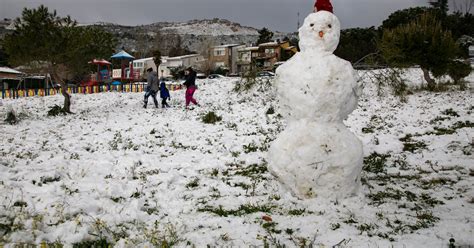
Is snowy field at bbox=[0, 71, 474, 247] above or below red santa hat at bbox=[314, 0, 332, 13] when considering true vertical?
below

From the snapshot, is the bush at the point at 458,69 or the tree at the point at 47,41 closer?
the tree at the point at 47,41

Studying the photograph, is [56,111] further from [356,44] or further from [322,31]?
[356,44]

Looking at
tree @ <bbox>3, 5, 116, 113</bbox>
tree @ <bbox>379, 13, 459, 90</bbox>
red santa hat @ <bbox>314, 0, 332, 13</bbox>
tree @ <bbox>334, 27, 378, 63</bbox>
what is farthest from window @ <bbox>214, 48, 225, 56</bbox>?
red santa hat @ <bbox>314, 0, 332, 13</bbox>

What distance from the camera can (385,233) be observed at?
369 centimetres

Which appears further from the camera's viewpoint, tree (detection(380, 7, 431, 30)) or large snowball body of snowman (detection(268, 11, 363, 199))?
tree (detection(380, 7, 431, 30))

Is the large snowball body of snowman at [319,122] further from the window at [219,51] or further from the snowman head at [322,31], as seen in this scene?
the window at [219,51]

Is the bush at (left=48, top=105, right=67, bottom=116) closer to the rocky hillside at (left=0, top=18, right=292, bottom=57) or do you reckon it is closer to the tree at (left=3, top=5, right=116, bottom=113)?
the tree at (left=3, top=5, right=116, bottom=113)

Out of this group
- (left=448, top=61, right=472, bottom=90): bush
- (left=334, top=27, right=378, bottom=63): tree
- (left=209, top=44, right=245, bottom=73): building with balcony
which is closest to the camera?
(left=448, top=61, right=472, bottom=90): bush

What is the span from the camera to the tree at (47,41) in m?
14.6

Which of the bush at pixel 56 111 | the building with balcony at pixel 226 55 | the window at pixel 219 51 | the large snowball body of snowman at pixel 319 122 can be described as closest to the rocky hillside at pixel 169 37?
the window at pixel 219 51

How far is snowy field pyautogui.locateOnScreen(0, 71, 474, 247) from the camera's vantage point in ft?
12.0

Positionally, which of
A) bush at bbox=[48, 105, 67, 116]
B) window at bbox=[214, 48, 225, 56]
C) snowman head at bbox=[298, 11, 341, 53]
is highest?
window at bbox=[214, 48, 225, 56]

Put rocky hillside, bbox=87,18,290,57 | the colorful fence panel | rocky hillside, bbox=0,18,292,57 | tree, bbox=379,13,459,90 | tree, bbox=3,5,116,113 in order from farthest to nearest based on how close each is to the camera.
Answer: rocky hillside, bbox=87,18,290,57
rocky hillside, bbox=0,18,292,57
the colorful fence panel
tree, bbox=379,13,459,90
tree, bbox=3,5,116,113

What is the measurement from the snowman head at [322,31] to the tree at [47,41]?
550 inches
